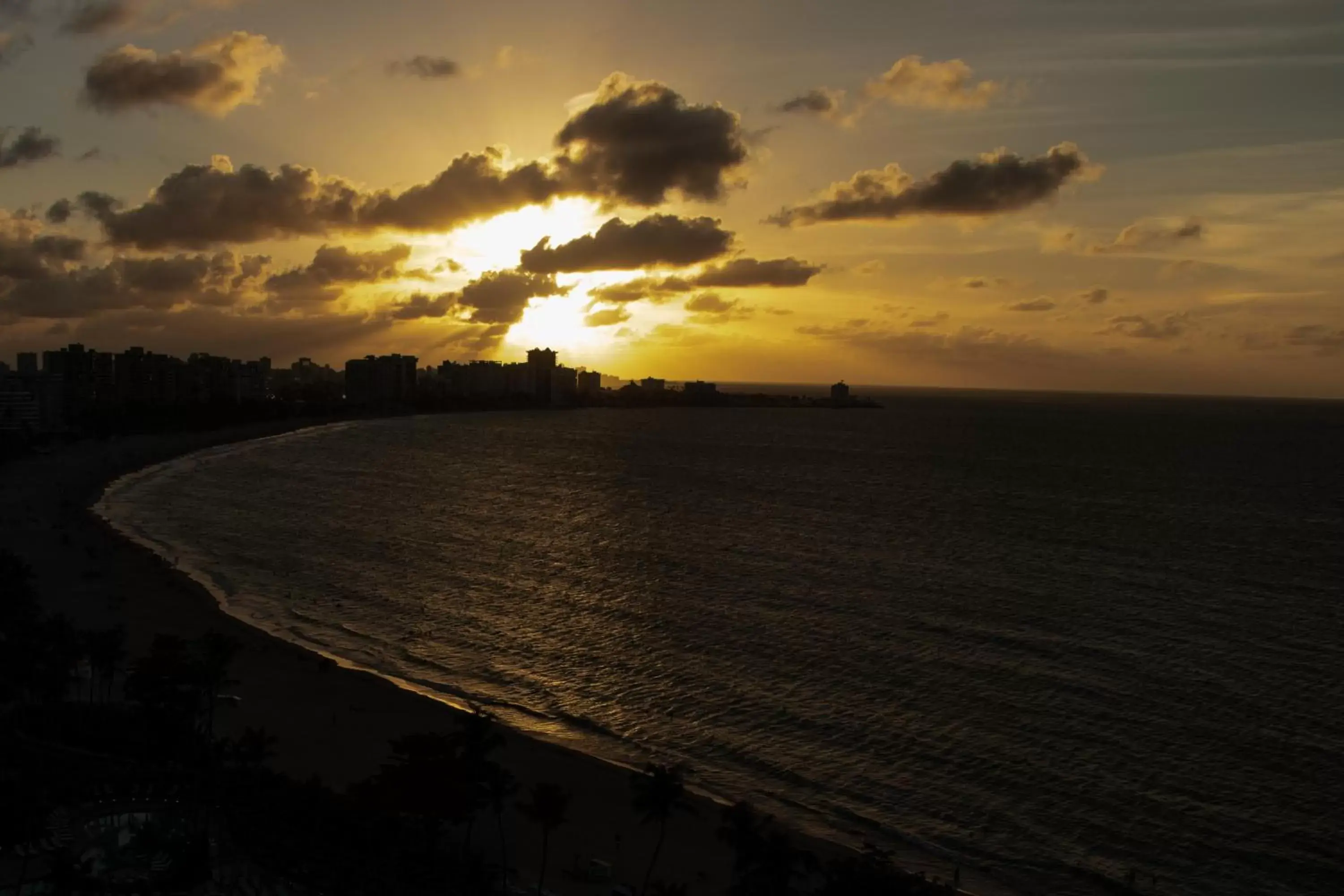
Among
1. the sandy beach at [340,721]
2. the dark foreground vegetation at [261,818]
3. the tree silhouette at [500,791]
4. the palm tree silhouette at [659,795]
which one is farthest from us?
the sandy beach at [340,721]

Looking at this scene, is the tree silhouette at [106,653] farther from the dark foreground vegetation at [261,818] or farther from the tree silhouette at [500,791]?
the tree silhouette at [500,791]

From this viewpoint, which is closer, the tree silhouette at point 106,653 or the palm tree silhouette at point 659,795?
the palm tree silhouette at point 659,795

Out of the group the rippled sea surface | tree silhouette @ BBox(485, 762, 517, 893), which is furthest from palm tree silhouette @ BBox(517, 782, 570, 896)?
the rippled sea surface

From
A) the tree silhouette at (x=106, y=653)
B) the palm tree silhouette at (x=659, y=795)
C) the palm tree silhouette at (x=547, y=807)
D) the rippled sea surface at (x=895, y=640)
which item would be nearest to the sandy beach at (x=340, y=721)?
the rippled sea surface at (x=895, y=640)

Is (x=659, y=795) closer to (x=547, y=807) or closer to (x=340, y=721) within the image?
(x=547, y=807)

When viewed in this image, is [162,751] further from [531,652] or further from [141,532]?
Result: [141,532]

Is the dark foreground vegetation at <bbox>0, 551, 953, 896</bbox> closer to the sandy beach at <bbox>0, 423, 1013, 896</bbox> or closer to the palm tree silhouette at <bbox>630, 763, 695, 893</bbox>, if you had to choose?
the palm tree silhouette at <bbox>630, 763, 695, 893</bbox>

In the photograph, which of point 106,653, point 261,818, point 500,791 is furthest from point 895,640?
point 106,653
